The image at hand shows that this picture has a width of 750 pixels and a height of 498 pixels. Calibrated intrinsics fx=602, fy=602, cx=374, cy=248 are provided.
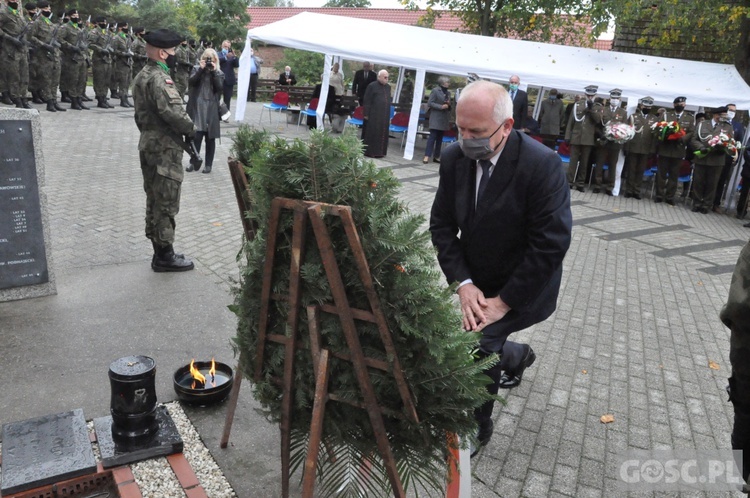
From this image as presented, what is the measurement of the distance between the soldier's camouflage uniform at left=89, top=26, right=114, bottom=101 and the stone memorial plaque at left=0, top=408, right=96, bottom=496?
16.8 m

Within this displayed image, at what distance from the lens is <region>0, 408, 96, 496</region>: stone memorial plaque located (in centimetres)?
289

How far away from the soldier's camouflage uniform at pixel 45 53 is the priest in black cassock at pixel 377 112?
8129 mm

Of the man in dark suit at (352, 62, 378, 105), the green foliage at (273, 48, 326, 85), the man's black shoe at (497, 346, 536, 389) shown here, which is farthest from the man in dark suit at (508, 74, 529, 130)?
the green foliage at (273, 48, 326, 85)

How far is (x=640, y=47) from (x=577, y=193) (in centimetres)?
1235

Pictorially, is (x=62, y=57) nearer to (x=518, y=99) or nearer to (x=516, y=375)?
(x=518, y=99)

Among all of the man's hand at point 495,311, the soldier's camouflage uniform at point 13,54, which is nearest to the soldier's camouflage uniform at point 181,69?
the soldier's camouflage uniform at point 13,54

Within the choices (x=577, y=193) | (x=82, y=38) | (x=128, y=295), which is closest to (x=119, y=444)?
(x=128, y=295)

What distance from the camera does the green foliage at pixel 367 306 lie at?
224 centimetres

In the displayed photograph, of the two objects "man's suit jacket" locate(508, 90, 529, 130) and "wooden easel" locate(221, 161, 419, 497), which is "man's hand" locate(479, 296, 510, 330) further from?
"man's suit jacket" locate(508, 90, 529, 130)

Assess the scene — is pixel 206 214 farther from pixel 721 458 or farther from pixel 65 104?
pixel 65 104

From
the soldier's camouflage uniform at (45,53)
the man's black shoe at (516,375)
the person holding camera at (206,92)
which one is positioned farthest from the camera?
the soldier's camouflage uniform at (45,53)

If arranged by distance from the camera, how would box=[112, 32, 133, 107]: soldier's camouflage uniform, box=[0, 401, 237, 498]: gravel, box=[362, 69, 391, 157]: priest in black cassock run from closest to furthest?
box=[0, 401, 237, 498]: gravel → box=[362, 69, 391, 157]: priest in black cassock → box=[112, 32, 133, 107]: soldier's camouflage uniform

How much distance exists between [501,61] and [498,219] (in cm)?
1262

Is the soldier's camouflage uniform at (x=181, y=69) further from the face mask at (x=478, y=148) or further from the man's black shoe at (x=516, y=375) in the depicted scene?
the face mask at (x=478, y=148)
